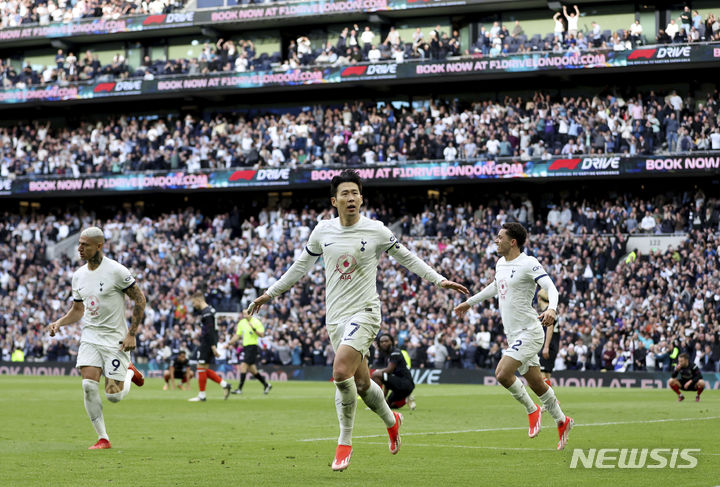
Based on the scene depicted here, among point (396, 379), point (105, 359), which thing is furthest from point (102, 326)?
point (396, 379)

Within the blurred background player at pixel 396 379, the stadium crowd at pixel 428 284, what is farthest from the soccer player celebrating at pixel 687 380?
the stadium crowd at pixel 428 284

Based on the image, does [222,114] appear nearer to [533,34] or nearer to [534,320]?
[533,34]

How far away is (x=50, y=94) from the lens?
5556 centimetres

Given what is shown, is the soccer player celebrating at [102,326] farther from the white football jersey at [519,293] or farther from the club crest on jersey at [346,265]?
the white football jersey at [519,293]

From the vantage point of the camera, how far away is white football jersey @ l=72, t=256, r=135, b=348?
541 inches

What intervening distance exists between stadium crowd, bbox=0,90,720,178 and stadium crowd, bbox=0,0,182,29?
17.1 feet

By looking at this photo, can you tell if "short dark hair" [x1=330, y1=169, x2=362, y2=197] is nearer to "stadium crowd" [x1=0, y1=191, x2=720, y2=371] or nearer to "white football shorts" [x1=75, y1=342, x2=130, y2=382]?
"white football shorts" [x1=75, y1=342, x2=130, y2=382]

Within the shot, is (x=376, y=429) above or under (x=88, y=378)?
under

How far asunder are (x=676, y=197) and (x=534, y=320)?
1255 inches

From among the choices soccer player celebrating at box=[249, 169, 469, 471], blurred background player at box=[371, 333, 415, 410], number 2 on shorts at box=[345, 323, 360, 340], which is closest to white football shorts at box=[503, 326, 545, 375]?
soccer player celebrating at box=[249, 169, 469, 471]

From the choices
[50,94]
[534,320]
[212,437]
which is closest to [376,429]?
[212,437]

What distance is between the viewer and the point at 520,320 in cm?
1403

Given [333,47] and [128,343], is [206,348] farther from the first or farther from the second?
[333,47]

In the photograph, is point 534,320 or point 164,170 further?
point 164,170
